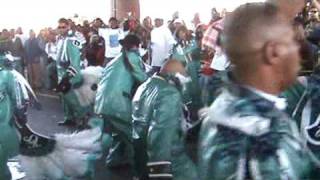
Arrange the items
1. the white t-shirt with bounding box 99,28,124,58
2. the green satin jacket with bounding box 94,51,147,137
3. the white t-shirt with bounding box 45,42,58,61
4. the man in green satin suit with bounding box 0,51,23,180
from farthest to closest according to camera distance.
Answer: the white t-shirt with bounding box 45,42,58,61 < the white t-shirt with bounding box 99,28,124,58 < the green satin jacket with bounding box 94,51,147,137 < the man in green satin suit with bounding box 0,51,23,180

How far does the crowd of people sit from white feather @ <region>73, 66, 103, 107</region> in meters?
0.02

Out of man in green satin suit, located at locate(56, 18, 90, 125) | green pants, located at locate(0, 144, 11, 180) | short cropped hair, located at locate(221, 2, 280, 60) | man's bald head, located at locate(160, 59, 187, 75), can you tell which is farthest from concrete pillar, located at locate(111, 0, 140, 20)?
short cropped hair, located at locate(221, 2, 280, 60)

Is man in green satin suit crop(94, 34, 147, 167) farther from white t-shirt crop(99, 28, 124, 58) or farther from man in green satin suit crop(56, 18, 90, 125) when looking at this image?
white t-shirt crop(99, 28, 124, 58)

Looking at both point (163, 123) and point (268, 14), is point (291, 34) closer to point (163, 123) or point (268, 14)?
point (268, 14)

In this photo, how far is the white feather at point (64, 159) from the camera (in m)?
5.08

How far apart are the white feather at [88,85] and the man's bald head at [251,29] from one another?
6.36 m

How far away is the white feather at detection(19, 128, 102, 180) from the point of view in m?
5.08

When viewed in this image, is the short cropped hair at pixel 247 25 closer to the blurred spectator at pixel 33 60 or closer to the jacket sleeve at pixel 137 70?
the jacket sleeve at pixel 137 70

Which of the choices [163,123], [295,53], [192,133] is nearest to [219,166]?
[295,53]

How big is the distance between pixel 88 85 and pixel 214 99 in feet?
19.5

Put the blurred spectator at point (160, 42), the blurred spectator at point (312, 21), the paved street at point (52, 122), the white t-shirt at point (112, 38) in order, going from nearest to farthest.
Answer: the blurred spectator at point (312, 21) < the paved street at point (52, 122) < the blurred spectator at point (160, 42) < the white t-shirt at point (112, 38)

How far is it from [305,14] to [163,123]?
5.80ft

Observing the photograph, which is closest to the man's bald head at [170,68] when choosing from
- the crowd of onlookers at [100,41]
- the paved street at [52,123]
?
the crowd of onlookers at [100,41]

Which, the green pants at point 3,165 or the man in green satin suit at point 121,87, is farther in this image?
the man in green satin suit at point 121,87
